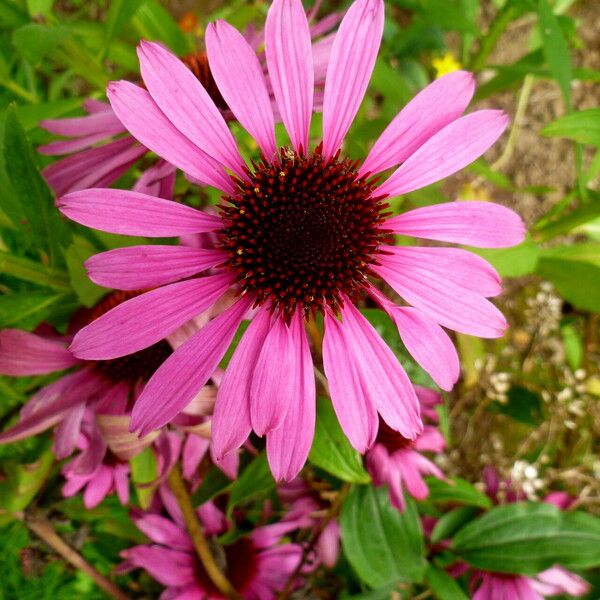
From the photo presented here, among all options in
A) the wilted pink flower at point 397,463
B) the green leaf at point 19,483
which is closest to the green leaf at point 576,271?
the wilted pink flower at point 397,463

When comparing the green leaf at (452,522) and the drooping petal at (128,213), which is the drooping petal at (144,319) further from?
the green leaf at (452,522)

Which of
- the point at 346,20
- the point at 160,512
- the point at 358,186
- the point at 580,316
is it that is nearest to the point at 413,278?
the point at 358,186

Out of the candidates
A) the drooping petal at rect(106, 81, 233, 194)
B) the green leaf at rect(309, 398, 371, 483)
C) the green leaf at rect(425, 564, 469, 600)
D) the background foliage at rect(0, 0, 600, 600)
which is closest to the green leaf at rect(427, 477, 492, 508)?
the background foliage at rect(0, 0, 600, 600)

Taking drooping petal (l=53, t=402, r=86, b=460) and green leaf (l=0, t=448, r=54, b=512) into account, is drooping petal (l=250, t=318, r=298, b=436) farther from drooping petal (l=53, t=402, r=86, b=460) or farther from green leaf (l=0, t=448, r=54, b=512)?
green leaf (l=0, t=448, r=54, b=512)

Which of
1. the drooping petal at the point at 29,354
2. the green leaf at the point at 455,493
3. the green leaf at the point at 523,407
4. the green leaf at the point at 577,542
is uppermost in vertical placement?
the drooping petal at the point at 29,354

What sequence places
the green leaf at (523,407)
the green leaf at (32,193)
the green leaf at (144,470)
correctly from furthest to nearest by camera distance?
1. the green leaf at (523,407)
2. the green leaf at (144,470)
3. the green leaf at (32,193)

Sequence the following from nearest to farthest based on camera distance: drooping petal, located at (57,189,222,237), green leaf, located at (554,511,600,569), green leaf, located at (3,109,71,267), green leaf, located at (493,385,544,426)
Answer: drooping petal, located at (57,189,222,237)
green leaf, located at (3,109,71,267)
green leaf, located at (554,511,600,569)
green leaf, located at (493,385,544,426)

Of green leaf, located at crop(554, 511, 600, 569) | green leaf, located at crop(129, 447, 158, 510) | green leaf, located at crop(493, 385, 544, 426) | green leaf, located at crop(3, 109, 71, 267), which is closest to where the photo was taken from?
green leaf, located at crop(3, 109, 71, 267)
